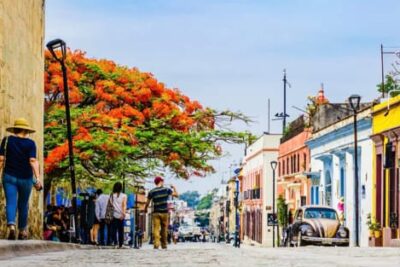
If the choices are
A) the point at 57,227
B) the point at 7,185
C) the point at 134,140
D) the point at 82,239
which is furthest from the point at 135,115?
the point at 7,185

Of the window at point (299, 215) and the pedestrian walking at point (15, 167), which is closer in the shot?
the pedestrian walking at point (15, 167)

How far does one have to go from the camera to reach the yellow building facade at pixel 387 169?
3365 centimetres

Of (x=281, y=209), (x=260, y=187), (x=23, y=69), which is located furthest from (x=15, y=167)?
(x=260, y=187)

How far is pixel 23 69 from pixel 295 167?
1606 inches

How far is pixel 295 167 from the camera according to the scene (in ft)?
189

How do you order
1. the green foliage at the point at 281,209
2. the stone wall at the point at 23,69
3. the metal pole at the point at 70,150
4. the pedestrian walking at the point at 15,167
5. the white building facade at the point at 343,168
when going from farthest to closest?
the green foliage at the point at 281,209 < the white building facade at the point at 343,168 < the metal pole at the point at 70,150 < the stone wall at the point at 23,69 < the pedestrian walking at the point at 15,167

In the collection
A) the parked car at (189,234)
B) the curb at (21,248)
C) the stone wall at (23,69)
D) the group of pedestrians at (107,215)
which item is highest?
the stone wall at (23,69)

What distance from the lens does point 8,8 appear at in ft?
52.0

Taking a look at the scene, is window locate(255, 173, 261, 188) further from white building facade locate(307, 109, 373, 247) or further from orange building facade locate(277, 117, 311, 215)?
white building facade locate(307, 109, 373, 247)

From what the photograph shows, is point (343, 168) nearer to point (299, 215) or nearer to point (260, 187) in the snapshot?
point (299, 215)

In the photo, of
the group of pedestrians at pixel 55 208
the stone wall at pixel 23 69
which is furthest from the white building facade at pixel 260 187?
the stone wall at pixel 23 69

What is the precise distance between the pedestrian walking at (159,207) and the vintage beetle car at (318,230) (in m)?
9.93

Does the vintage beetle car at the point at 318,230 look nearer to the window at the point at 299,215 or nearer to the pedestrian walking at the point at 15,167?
the window at the point at 299,215

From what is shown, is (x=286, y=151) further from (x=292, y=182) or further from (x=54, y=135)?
(x=54, y=135)
